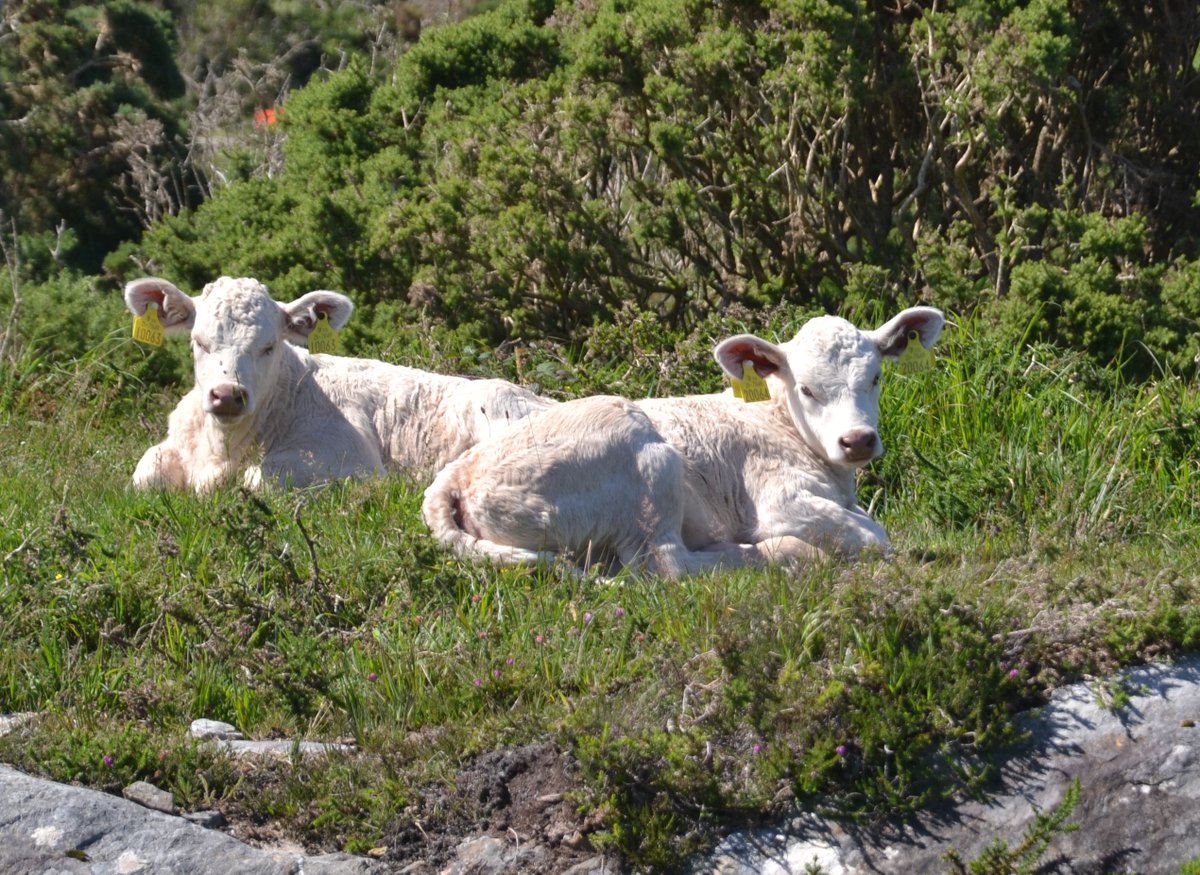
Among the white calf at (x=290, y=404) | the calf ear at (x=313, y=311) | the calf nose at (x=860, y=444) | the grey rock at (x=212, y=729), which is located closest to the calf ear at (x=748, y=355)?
the calf nose at (x=860, y=444)

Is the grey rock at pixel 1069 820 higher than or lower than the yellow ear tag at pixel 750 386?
lower

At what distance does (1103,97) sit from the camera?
1048cm

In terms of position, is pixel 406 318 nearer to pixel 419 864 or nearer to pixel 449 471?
pixel 449 471

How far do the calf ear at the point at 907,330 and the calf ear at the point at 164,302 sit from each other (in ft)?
11.9

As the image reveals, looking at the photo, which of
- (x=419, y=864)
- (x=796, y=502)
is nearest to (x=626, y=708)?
(x=419, y=864)

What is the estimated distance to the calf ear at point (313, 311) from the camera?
28.9 ft

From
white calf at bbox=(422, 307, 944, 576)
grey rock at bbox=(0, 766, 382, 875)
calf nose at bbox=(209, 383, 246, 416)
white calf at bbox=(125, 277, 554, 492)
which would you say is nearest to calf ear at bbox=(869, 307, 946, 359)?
white calf at bbox=(422, 307, 944, 576)

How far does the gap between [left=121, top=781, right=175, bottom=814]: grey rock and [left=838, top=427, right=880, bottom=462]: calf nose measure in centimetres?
346

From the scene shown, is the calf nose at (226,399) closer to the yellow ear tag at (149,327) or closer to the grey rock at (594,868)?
the yellow ear tag at (149,327)

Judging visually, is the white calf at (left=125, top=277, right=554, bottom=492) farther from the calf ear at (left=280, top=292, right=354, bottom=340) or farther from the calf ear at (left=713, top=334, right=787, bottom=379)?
the calf ear at (left=713, top=334, right=787, bottom=379)

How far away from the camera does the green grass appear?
4.93 m

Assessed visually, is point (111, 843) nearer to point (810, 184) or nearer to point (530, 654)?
point (530, 654)

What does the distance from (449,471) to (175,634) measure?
5.26ft

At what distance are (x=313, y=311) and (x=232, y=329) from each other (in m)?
0.67
